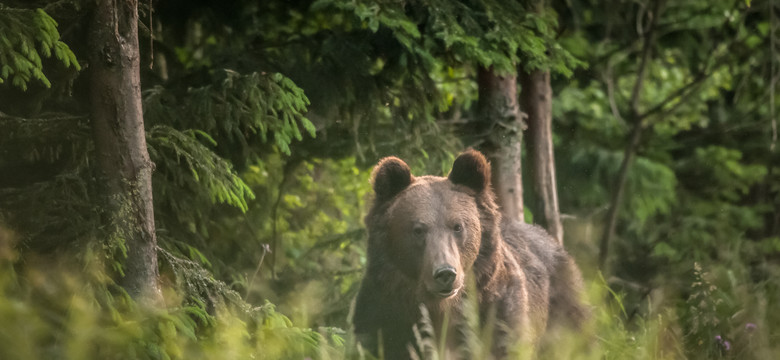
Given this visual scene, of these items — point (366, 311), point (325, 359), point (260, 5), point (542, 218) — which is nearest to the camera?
point (325, 359)

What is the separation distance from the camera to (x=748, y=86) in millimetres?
10422

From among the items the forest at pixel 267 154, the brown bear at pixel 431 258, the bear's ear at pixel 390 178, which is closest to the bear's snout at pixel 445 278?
the brown bear at pixel 431 258

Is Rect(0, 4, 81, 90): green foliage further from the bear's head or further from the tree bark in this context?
the tree bark

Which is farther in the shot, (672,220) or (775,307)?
(672,220)

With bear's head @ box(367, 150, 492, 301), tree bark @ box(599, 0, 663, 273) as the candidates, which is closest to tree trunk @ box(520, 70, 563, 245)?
tree bark @ box(599, 0, 663, 273)

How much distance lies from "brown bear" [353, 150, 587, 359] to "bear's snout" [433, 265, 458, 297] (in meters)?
0.12

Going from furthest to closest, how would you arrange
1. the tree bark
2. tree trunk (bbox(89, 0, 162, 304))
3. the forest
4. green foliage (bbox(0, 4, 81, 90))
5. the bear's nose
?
the tree bark < the bear's nose < tree trunk (bbox(89, 0, 162, 304)) < the forest < green foliage (bbox(0, 4, 81, 90))

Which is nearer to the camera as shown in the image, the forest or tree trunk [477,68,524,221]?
the forest

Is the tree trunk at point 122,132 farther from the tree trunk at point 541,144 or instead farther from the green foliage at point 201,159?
the tree trunk at point 541,144

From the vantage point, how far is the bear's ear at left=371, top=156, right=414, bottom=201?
16.6 feet

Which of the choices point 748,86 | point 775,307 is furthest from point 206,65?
point 748,86

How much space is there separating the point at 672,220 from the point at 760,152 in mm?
1780

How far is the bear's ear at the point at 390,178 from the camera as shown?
5.05 metres

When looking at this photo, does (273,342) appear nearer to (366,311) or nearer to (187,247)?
(366,311)
